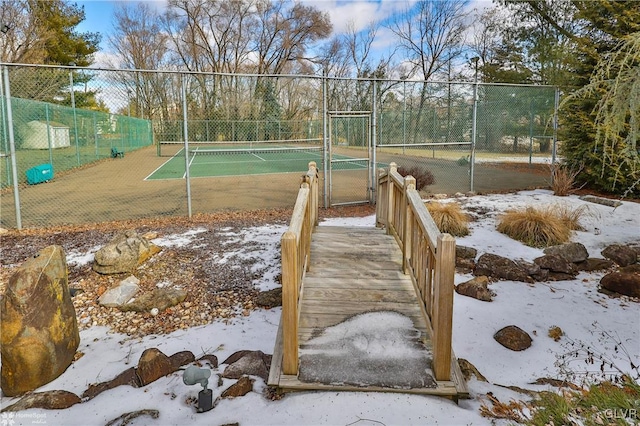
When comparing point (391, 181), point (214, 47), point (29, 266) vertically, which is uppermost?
point (214, 47)

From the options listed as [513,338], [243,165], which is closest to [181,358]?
[513,338]

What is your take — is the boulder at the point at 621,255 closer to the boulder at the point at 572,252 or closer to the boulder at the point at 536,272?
the boulder at the point at 572,252

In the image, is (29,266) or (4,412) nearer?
(4,412)

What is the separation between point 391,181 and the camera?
4.96 metres

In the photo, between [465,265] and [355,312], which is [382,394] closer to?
[355,312]

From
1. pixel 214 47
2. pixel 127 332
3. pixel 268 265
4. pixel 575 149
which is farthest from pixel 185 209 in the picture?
pixel 214 47

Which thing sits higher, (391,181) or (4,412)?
(391,181)

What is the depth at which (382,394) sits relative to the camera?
2.44m

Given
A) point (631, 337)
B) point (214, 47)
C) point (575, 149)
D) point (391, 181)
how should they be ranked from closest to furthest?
point (631, 337) < point (391, 181) < point (575, 149) < point (214, 47)

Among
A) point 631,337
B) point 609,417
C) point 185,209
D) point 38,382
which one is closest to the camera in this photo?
point 609,417

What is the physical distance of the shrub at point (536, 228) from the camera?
5.65 metres

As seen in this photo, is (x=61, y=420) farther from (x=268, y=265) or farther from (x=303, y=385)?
(x=268, y=265)

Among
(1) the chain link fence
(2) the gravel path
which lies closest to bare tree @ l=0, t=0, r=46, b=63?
(1) the chain link fence

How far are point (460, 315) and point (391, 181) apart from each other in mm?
1787
